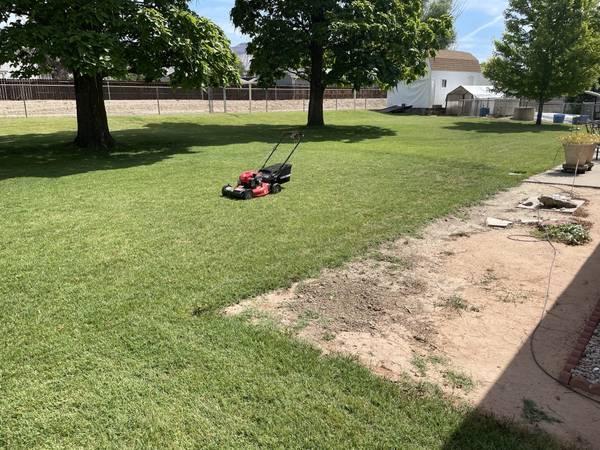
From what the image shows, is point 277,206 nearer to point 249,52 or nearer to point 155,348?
point 155,348

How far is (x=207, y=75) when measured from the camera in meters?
11.7

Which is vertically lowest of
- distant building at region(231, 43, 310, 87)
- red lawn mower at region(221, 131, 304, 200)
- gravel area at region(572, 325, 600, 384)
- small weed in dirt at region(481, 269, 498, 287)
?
gravel area at region(572, 325, 600, 384)

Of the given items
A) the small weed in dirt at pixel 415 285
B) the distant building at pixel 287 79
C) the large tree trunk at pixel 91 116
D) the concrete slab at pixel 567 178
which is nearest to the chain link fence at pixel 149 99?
the distant building at pixel 287 79

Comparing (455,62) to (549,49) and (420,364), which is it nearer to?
(549,49)

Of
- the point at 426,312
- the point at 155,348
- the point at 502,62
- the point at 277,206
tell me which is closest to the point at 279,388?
the point at 155,348

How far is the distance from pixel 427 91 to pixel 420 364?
38369mm

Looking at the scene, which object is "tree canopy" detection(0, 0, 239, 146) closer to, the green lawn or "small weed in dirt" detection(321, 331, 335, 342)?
the green lawn

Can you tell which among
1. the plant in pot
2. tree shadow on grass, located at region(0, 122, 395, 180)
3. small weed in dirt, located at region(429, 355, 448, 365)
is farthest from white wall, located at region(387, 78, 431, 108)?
small weed in dirt, located at region(429, 355, 448, 365)

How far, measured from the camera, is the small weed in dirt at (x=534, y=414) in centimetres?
243

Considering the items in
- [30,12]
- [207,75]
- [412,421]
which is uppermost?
[30,12]

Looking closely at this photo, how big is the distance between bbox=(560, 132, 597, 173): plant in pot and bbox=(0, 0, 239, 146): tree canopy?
8.31 m

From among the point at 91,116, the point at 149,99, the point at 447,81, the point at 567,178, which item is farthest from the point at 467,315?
the point at 447,81

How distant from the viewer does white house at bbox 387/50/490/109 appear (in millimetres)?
38125

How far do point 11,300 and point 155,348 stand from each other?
4.86ft
